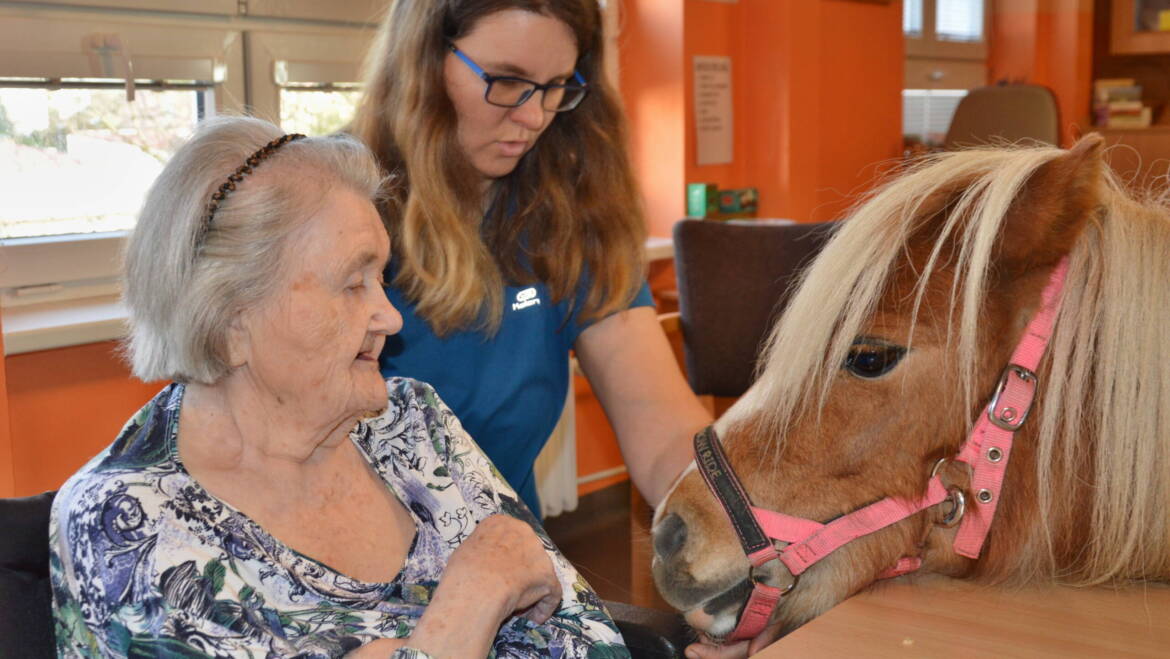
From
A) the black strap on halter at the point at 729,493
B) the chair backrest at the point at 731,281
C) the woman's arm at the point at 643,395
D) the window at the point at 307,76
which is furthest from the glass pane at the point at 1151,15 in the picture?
the black strap on halter at the point at 729,493

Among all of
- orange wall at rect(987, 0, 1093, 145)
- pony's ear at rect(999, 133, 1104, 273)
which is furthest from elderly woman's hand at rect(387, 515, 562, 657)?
orange wall at rect(987, 0, 1093, 145)

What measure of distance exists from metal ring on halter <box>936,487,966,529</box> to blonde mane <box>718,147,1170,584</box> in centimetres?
8

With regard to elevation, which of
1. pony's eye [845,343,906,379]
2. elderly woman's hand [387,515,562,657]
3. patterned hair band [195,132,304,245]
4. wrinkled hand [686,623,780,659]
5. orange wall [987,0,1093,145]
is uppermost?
orange wall [987,0,1093,145]

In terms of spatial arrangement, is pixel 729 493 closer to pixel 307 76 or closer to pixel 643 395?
pixel 643 395

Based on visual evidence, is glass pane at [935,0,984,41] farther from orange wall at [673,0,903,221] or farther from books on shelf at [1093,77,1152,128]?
orange wall at [673,0,903,221]

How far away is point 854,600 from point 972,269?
36 cm

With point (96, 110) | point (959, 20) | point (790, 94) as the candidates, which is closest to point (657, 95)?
point (790, 94)

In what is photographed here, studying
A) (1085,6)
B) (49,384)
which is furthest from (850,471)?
(1085,6)

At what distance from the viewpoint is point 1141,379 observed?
1.10 meters

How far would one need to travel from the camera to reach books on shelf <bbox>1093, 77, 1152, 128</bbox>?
6.12 metres

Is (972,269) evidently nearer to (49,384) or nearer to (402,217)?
(402,217)

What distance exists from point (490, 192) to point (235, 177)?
727 millimetres

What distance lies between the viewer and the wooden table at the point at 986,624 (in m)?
1.00

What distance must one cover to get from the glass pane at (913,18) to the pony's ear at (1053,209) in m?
5.07
